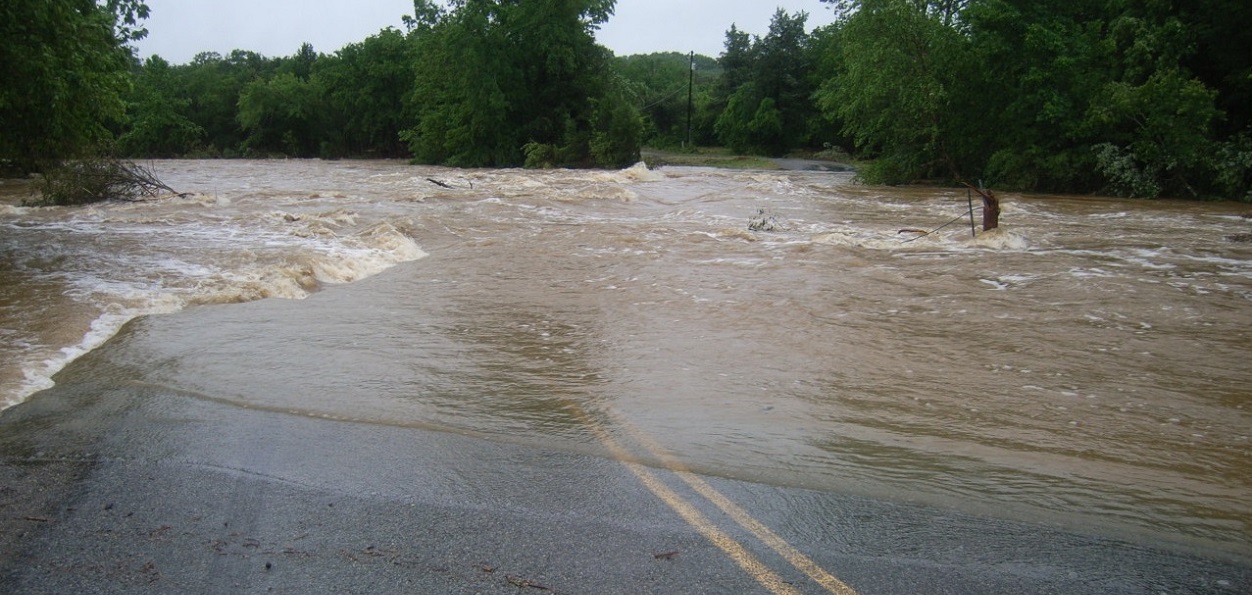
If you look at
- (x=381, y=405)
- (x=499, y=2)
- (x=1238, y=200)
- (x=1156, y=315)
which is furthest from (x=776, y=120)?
(x=381, y=405)

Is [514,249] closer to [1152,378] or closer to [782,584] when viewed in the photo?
[1152,378]

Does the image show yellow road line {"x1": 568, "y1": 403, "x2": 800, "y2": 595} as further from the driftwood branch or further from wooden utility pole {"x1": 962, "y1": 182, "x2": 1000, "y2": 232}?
the driftwood branch

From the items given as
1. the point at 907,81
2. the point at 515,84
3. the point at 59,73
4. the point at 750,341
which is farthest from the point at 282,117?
the point at 750,341

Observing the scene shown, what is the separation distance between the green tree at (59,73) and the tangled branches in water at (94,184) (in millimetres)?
8219

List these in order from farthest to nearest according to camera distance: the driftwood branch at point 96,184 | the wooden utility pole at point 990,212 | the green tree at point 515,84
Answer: the green tree at point 515,84, the driftwood branch at point 96,184, the wooden utility pole at point 990,212

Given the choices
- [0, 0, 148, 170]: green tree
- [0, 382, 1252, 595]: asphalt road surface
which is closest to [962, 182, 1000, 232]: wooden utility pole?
[0, 382, 1252, 595]: asphalt road surface

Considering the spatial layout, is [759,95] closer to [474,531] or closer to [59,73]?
[59,73]

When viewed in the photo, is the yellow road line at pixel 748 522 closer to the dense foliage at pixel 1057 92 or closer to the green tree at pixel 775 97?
the dense foliage at pixel 1057 92

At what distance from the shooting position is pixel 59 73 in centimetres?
1234

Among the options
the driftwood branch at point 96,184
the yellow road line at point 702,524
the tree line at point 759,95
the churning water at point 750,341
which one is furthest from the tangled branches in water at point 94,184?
the yellow road line at point 702,524

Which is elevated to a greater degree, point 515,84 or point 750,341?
point 515,84

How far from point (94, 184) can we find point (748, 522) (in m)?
24.7

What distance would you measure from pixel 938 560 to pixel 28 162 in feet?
55.9

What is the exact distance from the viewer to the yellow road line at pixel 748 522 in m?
3.91
